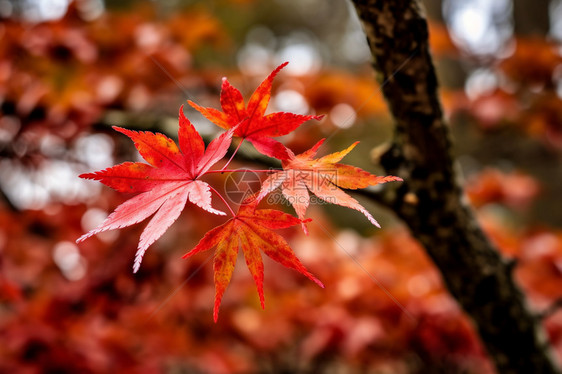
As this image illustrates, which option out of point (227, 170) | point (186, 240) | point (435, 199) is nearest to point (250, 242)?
point (227, 170)

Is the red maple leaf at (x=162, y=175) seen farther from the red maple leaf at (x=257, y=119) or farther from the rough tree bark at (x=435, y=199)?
the rough tree bark at (x=435, y=199)

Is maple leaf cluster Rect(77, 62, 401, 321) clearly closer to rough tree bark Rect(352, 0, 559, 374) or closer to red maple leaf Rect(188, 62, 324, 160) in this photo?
red maple leaf Rect(188, 62, 324, 160)

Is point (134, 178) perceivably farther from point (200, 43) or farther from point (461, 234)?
point (200, 43)

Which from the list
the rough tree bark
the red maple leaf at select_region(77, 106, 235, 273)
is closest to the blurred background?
the rough tree bark

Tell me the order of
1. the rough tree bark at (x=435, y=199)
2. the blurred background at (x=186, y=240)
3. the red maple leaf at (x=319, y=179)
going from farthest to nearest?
the blurred background at (x=186, y=240)
the rough tree bark at (x=435, y=199)
the red maple leaf at (x=319, y=179)

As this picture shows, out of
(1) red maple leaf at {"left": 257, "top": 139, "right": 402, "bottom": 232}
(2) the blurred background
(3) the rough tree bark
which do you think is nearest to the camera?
(1) red maple leaf at {"left": 257, "top": 139, "right": 402, "bottom": 232}

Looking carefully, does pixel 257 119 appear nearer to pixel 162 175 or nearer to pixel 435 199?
pixel 162 175

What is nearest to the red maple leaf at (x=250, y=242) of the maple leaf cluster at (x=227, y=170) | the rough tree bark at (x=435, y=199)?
the maple leaf cluster at (x=227, y=170)
